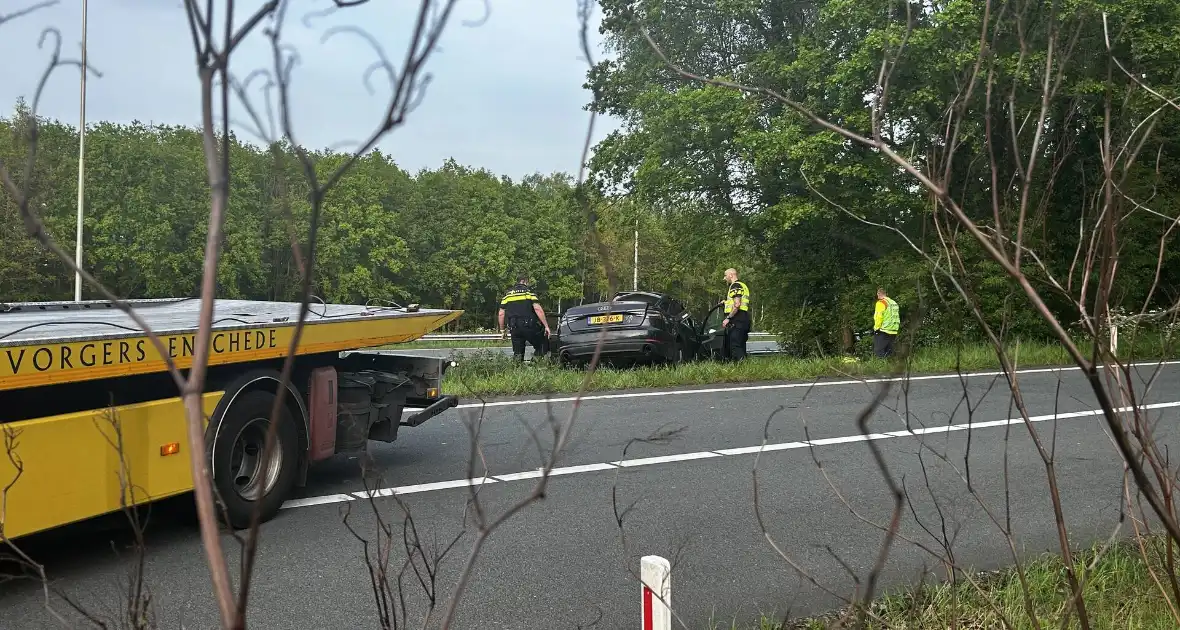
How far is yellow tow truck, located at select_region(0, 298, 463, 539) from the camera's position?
13.8ft

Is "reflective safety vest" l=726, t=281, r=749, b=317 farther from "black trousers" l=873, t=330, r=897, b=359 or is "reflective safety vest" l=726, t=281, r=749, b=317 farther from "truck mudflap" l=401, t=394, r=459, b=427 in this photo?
"truck mudflap" l=401, t=394, r=459, b=427

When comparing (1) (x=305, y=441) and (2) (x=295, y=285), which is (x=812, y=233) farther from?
(2) (x=295, y=285)

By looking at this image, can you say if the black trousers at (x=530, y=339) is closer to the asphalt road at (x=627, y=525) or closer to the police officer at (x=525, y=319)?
the police officer at (x=525, y=319)

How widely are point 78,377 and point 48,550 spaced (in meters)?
1.34

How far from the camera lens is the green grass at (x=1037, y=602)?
383cm

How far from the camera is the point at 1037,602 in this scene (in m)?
4.23

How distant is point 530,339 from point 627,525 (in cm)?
1056

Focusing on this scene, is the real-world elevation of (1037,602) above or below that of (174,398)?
below

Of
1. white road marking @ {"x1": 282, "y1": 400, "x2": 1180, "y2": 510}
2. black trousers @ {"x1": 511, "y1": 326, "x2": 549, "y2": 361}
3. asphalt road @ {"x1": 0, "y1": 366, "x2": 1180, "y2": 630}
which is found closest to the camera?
asphalt road @ {"x1": 0, "y1": 366, "x2": 1180, "y2": 630}

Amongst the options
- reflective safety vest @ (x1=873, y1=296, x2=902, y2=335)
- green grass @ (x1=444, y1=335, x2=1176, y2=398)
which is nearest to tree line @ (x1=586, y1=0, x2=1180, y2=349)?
reflective safety vest @ (x1=873, y1=296, x2=902, y2=335)

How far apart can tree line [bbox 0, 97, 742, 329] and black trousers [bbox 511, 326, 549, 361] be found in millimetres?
995

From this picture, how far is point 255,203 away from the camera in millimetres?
1784

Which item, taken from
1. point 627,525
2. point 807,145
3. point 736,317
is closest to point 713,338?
point 736,317

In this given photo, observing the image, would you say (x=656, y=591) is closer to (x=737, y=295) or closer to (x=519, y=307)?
(x=737, y=295)
